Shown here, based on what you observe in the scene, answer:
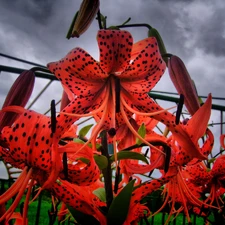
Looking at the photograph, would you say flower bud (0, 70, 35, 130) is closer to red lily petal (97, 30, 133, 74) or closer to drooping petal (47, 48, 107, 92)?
drooping petal (47, 48, 107, 92)

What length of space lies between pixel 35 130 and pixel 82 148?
0.35 feet

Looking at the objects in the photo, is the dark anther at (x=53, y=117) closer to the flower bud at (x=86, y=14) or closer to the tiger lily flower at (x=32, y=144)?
the tiger lily flower at (x=32, y=144)

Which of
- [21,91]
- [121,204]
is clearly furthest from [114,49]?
[121,204]

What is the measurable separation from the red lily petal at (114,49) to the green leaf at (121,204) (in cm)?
30

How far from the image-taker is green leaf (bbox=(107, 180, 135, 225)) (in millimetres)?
661

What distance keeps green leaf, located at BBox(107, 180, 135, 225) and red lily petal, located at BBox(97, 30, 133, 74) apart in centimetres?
30

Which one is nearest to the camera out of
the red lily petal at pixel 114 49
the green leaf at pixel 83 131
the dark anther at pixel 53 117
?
the dark anther at pixel 53 117

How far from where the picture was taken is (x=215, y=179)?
133 centimetres

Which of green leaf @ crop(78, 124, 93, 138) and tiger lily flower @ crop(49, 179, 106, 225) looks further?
green leaf @ crop(78, 124, 93, 138)

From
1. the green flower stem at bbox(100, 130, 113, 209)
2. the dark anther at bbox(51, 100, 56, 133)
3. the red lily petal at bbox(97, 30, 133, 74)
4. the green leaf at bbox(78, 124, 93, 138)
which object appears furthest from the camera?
the green leaf at bbox(78, 124, 93, 138)

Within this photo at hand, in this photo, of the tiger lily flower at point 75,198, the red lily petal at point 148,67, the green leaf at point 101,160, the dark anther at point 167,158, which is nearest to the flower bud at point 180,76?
the red lily petal at point 148,67

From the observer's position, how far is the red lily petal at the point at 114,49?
66 centimetres

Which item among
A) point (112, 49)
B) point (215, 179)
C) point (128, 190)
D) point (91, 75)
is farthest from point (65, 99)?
point (215, 179)

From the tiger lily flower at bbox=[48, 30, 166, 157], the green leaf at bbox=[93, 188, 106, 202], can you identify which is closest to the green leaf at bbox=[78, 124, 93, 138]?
the tiger lily flower at bbox=[48, 30, 166, 157]
